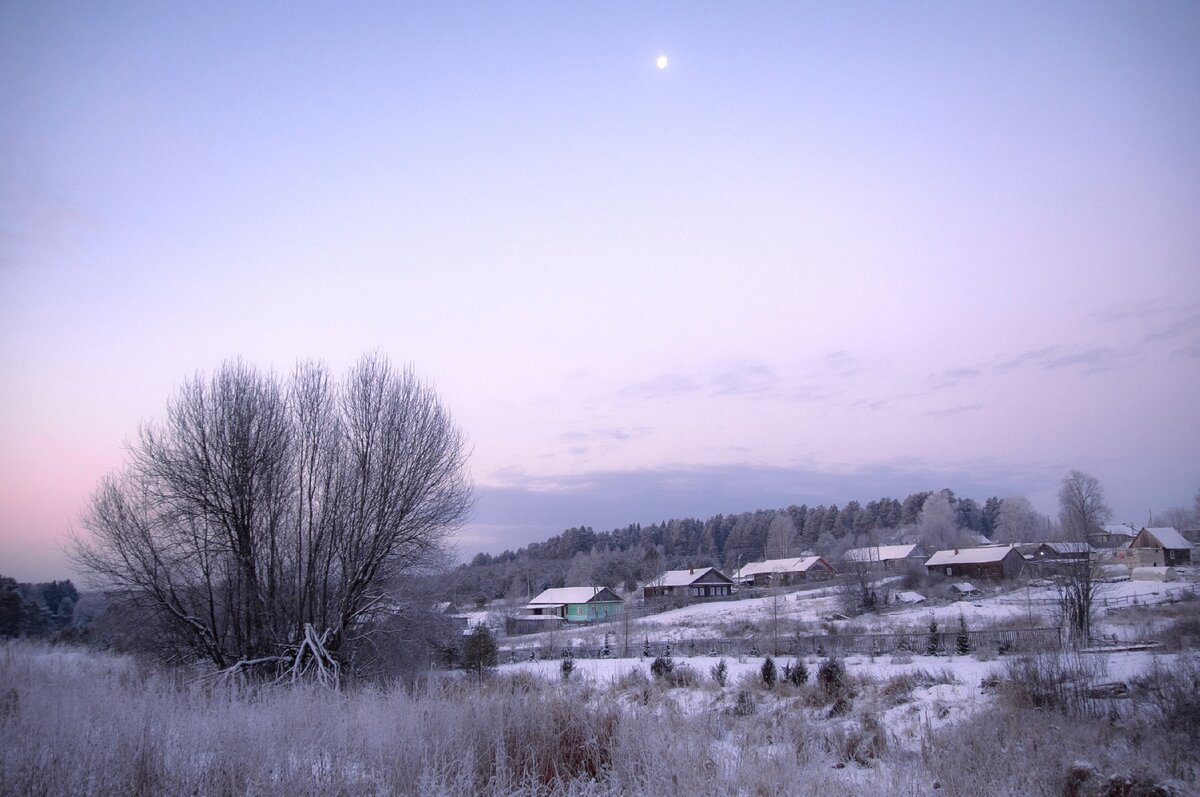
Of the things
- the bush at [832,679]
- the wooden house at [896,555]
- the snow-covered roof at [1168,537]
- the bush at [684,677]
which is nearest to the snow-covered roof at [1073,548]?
the bush at [832,679]

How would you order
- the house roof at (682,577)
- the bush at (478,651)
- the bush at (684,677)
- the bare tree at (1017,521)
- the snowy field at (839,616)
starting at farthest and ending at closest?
the bare tree at (1017,521), the house roof at (682,577), the snowy field at (839,616), the bush at (478,651), the bush at (684,677)

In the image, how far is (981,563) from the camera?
66312mm

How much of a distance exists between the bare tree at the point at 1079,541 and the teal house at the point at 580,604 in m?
43.5

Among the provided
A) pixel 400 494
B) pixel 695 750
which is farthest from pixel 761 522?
pixel 695 750

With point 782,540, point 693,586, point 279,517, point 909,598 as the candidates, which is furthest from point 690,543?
point 279,517

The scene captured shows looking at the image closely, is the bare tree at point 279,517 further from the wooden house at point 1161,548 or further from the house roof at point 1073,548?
the wooden house at point 1161,548

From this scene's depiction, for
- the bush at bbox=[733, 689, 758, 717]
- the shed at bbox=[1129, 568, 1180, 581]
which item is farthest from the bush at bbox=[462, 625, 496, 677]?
the shed at bbox=[1129, 568, 1180, 581]

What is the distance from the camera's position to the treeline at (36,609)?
93.8 ft

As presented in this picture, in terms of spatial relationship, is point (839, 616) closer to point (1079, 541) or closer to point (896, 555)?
point (1079, 541)

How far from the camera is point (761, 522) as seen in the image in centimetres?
12419

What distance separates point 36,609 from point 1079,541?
47.4 meters

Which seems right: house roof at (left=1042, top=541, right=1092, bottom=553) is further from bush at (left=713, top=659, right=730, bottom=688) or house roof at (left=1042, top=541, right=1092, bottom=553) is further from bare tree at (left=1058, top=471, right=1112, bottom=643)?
bush at (left=713, top=659, right=730, bottom=688)

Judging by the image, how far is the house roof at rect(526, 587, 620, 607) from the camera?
6944 centimetres

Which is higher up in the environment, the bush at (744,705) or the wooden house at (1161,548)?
the bush at (744,705)
